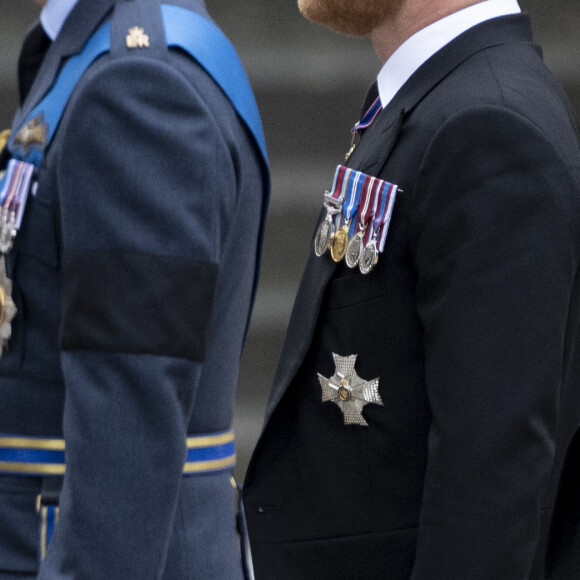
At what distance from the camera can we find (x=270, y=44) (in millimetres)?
2617

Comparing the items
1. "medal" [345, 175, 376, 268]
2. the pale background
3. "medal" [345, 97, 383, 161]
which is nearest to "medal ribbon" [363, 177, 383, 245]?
"medal" [345, 175, 376, 268]

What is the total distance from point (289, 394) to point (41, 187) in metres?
0.44

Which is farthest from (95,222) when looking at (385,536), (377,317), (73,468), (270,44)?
(270,44)

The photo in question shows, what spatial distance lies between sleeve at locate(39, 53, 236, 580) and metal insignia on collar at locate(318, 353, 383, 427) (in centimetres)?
31

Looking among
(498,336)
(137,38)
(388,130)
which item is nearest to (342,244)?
(388,130)

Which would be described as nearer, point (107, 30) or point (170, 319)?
point (170, 319)

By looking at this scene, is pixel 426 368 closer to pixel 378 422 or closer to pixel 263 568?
pixel 378 422

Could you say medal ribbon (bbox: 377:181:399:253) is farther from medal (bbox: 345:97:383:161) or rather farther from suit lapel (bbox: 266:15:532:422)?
medal (bbox: 345:97:383:161)

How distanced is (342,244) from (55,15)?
418mm

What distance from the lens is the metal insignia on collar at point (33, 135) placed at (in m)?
1.07

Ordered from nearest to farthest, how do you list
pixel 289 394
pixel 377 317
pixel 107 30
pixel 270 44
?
pixel 107 30 < pixel 377 317 < pixel 289 394 < pixel 270 44

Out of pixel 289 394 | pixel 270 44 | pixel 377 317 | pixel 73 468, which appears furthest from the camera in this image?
pixel 270 44

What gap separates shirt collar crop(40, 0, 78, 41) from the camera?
1163 mm

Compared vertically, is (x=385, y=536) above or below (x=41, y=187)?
below
